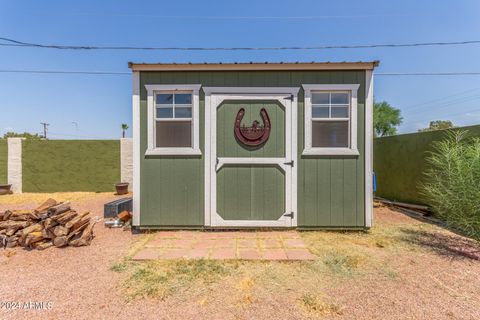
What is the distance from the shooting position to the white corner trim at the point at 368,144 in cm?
406

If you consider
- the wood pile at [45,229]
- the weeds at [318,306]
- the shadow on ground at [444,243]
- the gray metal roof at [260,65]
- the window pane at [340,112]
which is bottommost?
the weeds at [318,306]

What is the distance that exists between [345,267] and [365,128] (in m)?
2.40

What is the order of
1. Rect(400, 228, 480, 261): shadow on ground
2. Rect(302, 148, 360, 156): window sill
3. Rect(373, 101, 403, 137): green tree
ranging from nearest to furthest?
Rect(400, 228, 480, 261): shadow on ground
Rect(302, 148, 360, 156): window sill
Rect(373, 101, 403, 137): green tree

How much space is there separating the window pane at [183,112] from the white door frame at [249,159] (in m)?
0.32

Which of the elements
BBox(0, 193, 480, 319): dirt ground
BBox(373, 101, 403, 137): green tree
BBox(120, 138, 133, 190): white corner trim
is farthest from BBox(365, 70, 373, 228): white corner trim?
BBox(373, 101, 403, 137): green tree

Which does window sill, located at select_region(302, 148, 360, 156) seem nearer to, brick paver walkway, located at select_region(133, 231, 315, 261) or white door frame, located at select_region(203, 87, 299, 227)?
white door frame, located at select_region(203, 87, 299, 227)

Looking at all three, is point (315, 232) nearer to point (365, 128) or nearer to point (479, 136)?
point (365, 128)

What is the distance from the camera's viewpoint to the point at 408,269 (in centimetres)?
286

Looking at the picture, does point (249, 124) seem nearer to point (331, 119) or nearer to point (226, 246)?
point (331, 119)

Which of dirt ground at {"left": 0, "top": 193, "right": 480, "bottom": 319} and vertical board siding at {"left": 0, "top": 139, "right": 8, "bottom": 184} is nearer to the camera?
dirt ground at {"left": 0, "top": 193, "right": 480, "bottom": 319}

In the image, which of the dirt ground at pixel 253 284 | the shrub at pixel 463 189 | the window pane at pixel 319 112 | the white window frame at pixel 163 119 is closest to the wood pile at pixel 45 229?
the dirt ground at pixel 253 284

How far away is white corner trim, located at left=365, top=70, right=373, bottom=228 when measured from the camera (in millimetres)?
4062

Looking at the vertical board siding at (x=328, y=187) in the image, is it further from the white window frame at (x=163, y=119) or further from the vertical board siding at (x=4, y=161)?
the vertical board siding at (x=4, y=161)

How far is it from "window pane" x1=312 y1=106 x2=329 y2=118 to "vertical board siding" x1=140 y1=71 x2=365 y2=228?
0.85ft
